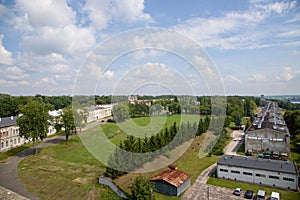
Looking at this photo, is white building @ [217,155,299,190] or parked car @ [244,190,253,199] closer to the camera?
parked car @ [244,190,253,199]

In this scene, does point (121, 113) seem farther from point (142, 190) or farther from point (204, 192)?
point (142, 190)

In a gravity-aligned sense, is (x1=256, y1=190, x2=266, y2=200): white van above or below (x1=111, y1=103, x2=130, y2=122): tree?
below

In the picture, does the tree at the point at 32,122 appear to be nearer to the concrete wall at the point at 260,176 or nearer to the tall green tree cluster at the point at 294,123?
the concrete wall at the point at 260,176

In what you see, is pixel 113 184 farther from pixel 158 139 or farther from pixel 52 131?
pixel 52 131

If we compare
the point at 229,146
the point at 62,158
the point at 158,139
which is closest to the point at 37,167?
the point at 62,158

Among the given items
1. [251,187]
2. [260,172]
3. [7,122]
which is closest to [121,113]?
[7,122]

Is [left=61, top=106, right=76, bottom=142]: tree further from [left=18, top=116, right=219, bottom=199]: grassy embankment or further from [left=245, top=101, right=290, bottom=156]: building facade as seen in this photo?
[left=245, top=101, right=290, bottom=156]: building facade

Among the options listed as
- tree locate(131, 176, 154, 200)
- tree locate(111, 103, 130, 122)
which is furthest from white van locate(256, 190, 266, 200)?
tree locate(111, 103, 130, 122)
